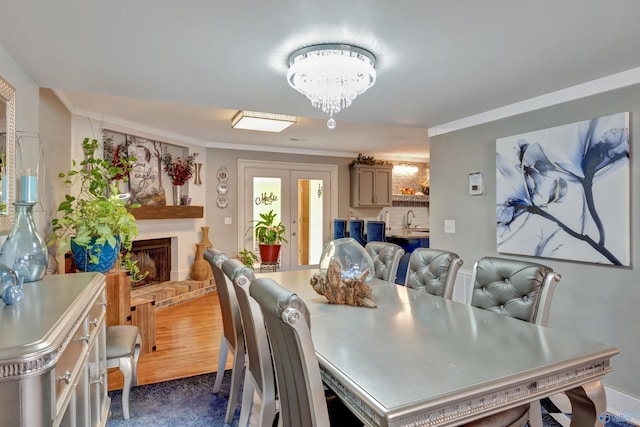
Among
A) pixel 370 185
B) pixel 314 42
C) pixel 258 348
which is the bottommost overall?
pixel 258 348

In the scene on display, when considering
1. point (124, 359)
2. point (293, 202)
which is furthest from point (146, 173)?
point (124, 359)

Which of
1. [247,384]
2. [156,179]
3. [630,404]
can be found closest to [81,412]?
[247,384]

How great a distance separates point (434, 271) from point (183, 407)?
1.88 m

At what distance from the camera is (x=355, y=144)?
600 centimetres

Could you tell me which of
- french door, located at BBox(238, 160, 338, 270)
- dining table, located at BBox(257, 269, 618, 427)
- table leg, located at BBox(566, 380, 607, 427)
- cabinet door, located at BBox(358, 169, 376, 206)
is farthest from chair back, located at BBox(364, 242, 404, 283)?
cabinet door, located at BBox(358, 169, 376, 206)

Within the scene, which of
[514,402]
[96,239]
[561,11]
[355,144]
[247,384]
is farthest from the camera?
[355,144]

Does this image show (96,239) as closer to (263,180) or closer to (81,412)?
(81,412)

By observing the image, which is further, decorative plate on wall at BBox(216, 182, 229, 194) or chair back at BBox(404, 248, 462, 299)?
decorative plate on wall at BBox(216, 182, 229, 194)

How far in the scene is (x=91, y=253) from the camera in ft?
7.96

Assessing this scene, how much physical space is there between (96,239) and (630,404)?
3.57 metres

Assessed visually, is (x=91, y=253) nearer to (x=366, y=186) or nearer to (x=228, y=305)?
(x=228, y=305)

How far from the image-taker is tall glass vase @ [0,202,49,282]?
155 centimetres

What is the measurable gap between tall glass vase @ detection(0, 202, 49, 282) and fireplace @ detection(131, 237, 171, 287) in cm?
350

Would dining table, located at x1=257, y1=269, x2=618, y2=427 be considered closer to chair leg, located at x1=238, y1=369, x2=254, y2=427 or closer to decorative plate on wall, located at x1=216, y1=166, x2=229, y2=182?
chair leg, located at x1=238, y1=369, x2=254, y2=427
